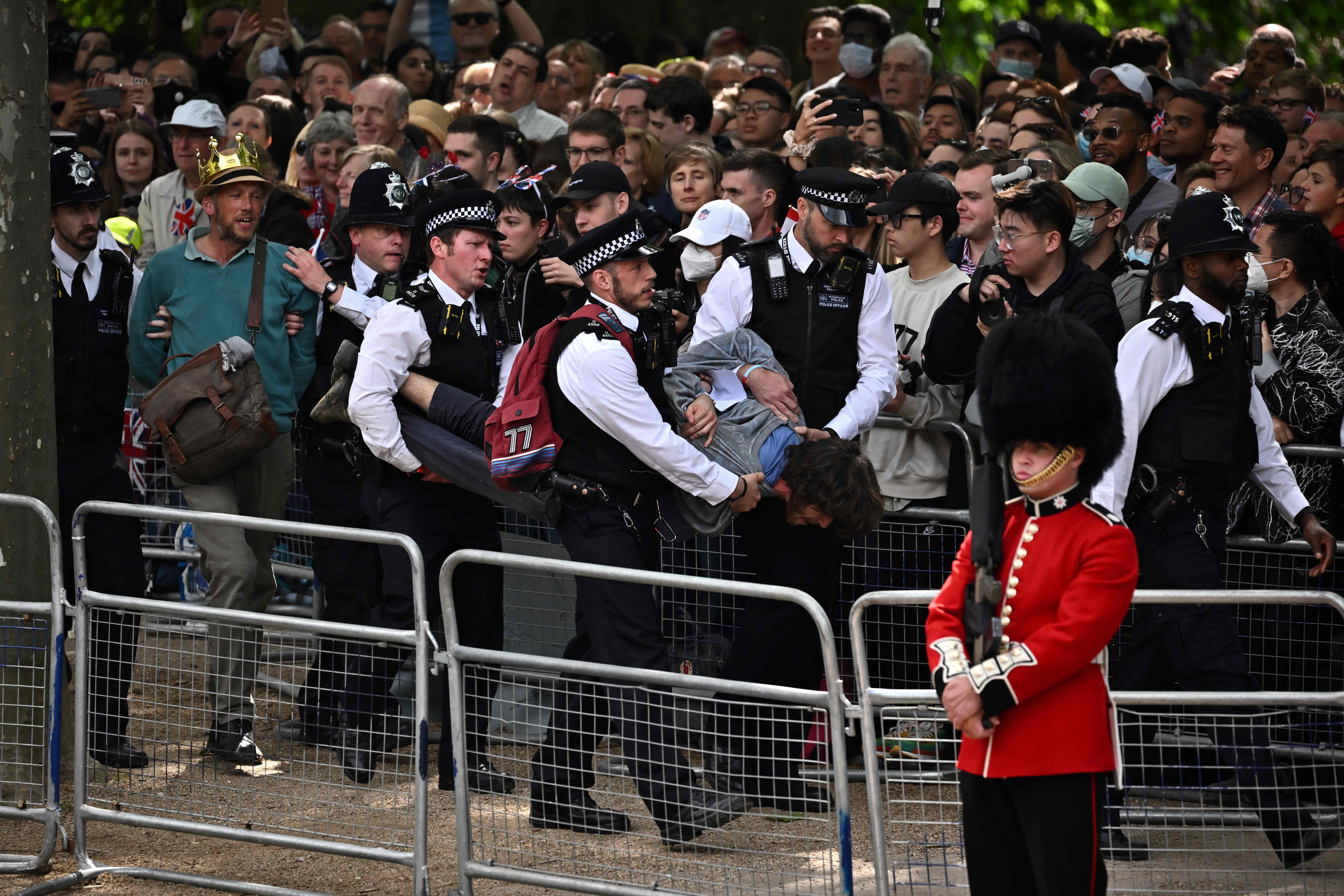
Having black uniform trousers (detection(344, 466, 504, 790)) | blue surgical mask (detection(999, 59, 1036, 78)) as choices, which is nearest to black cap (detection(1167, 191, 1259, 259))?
black uniform trousers (detection(344, 466, 504, 790))

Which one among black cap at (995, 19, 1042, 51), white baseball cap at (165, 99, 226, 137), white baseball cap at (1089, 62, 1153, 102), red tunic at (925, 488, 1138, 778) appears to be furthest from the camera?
black cap at (995, 19, 1042, 51)

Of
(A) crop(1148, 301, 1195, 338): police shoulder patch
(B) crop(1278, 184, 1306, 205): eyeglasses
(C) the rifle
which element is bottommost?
(C) the rifle

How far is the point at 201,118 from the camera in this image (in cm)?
962

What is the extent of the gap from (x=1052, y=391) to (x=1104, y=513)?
35 centimetres

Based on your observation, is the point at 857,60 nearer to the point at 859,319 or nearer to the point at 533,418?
the point at 859,319

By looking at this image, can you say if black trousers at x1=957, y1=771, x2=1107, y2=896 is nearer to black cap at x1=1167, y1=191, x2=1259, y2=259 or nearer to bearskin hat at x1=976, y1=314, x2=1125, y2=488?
bearskin hat at x1=976, y1=314, x2=1125, y2=488

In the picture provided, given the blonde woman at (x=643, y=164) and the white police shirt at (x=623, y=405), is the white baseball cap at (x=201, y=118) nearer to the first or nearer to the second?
the blonde woman at (x=643, y=164)

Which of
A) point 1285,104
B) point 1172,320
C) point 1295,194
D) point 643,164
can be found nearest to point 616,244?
point 1172,320

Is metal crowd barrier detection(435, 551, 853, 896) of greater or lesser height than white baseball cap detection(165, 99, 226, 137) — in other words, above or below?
below

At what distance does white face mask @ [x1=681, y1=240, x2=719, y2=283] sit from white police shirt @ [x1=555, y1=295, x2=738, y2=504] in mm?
1039

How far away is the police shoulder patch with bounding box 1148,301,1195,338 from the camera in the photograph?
571 cm

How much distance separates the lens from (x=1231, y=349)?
5832 mm

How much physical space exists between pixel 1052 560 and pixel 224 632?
162 inches

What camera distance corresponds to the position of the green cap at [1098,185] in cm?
709
